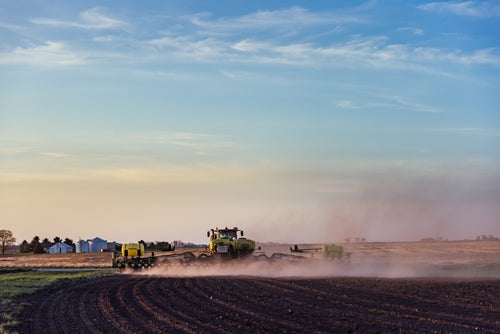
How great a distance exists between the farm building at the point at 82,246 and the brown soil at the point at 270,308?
13403 cm

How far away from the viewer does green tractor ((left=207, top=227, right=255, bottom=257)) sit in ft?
172

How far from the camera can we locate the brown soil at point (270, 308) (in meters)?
20.2

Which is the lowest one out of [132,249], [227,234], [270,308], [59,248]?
[270,308]

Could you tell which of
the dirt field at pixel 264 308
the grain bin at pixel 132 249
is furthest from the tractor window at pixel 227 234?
the dirt field at pixel 264 308

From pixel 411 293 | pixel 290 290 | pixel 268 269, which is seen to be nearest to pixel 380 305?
pixel 411 293

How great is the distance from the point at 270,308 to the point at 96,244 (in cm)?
14981

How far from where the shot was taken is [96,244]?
553 feet

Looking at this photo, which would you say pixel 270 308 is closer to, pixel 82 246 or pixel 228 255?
pixel 228 255

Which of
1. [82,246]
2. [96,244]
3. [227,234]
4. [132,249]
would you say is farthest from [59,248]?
[227,234]

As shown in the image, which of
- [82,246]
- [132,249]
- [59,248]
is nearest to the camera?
[132,249]

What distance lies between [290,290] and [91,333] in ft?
43.8

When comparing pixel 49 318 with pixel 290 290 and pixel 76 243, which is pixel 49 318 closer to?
pixel 290 290

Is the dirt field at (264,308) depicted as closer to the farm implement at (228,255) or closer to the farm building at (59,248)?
the farm implement at (228,255)

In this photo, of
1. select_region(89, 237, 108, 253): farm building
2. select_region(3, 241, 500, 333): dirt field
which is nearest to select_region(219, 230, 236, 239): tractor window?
select_region(3, 241, 500, 333): dirt field
